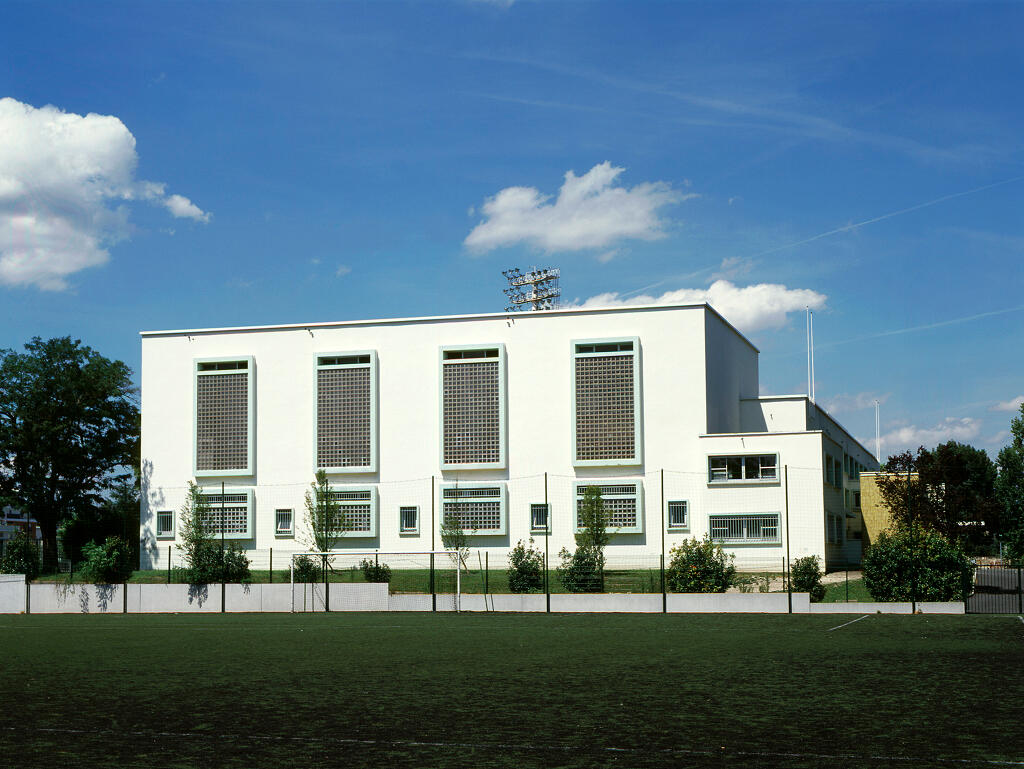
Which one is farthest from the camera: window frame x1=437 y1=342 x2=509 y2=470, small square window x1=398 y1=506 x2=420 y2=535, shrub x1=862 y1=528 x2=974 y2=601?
window frame x1=437 y1=342 x2=509 y2=470

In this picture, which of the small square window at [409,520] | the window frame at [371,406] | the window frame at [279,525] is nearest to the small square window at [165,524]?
the window frame at [279,525]

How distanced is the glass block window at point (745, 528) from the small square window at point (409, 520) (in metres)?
15.9

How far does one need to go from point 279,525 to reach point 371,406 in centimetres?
848

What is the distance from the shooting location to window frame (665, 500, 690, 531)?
55281 mm

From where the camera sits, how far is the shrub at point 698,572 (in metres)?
35.8

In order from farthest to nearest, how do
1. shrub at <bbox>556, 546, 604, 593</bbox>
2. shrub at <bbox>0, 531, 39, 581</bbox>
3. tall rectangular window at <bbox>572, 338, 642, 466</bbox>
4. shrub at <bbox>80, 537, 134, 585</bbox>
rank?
tall rectangular window at <bbox>572, 338, 642, 466</bbox> < shrub at <bbox>0, 531, 39, 581</bbox> < shrub at <bbox>80, 537, 134, 585</bbox> < shrub at <bbox>556, 546, 604, 593</bbox>

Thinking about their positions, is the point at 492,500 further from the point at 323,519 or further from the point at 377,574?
the point at 377,574

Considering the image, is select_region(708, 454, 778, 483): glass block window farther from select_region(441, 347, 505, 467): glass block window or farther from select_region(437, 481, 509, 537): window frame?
select_region(441, 347, 505, 467): glass block window

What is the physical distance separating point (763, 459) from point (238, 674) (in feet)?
136

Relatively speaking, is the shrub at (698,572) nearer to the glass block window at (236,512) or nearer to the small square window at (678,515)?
the small square window at (678,515)

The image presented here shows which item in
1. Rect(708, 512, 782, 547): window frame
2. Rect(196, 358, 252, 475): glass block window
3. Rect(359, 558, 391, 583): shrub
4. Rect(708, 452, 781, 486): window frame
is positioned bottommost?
Rect(359, 558, 391, 583): shrub

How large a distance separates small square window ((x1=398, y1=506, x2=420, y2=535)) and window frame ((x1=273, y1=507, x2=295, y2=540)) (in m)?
6.23

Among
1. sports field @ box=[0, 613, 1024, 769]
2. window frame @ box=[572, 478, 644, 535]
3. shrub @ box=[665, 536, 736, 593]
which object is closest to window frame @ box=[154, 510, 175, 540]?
window frame @ box=[572, 478, 644, 535]

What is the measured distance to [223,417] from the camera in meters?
62.3
